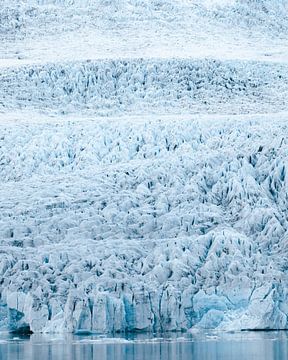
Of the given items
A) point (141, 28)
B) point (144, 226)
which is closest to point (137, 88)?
point (141, 28)

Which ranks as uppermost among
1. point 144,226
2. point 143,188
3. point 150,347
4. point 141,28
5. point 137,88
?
point 141,28

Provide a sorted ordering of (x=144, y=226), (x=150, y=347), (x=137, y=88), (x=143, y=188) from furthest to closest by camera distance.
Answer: (x=137, y=88)
(x=143, y=188)
(x=144, y=226)
(x=150, y=347)

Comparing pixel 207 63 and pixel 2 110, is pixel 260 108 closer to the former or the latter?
pixel 207 63

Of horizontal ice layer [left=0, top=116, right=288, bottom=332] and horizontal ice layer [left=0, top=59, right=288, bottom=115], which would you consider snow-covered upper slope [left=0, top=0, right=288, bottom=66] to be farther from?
horizontal ice layer [left=0, top=116, right=288, bottom=332]

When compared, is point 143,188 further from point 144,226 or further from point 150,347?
point 150,347

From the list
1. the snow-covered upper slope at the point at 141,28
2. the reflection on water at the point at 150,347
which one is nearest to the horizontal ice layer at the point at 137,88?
the snow-covered upper slope at the point at 141,28

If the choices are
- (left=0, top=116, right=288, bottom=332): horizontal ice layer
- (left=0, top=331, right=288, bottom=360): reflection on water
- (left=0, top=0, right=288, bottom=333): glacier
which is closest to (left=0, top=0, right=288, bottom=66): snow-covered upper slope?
(left=0, top=0, right=288, bottom=333): glacier

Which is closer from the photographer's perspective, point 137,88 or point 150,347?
point 150,347
